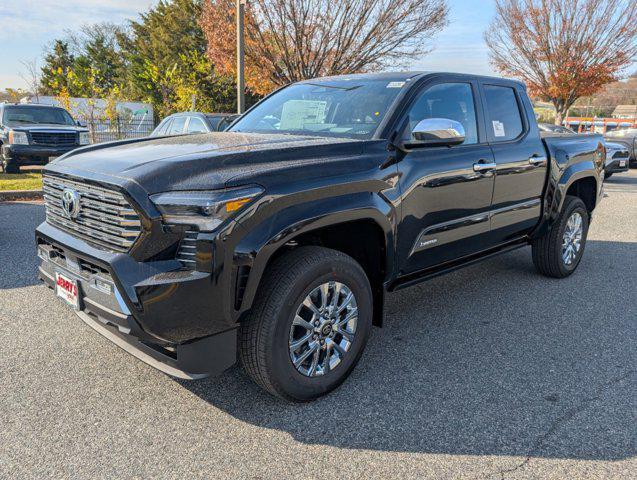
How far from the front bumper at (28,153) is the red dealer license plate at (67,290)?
1054 cm

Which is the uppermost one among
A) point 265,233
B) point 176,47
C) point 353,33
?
point 176,47

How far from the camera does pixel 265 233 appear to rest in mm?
2484

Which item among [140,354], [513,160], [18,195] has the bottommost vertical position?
[18,195]

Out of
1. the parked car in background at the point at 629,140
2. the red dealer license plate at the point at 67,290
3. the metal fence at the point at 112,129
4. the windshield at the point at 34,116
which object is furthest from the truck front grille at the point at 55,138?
the parked car in background at the point at 629,140

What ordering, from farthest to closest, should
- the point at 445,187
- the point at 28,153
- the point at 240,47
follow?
the point at 240,47, the point at 28,153, the point at 445,187

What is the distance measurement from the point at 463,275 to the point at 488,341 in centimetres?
172

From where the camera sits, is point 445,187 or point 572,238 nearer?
point 445,187

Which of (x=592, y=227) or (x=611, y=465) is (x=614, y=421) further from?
(x=592, y=227)

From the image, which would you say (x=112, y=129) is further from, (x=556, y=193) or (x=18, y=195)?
(x=556, y=193)

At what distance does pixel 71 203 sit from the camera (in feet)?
9.24

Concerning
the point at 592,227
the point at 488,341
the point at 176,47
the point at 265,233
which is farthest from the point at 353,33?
the point at 176,47

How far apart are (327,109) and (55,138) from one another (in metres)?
11.0

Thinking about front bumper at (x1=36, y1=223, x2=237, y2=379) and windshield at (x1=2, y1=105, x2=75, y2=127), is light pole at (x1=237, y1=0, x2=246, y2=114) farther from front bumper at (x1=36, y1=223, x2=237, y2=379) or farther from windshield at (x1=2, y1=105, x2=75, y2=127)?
front bumper at (x1=36, y1=223, x2=237, y2=379)

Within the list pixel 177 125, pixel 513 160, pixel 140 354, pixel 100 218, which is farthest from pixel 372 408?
pixel 177 125
